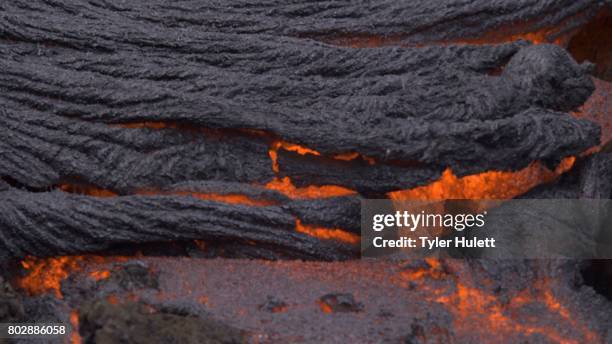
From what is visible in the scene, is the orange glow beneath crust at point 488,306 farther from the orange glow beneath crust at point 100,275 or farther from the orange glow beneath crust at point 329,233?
the orange glow beneath crust at point 100,275

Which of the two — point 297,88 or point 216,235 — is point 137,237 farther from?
point 297,88

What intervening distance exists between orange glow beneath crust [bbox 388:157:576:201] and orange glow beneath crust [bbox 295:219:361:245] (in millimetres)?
314

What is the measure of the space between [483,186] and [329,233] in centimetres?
90

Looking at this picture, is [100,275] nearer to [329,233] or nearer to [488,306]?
[329,233]

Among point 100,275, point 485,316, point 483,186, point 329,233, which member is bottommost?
point 485,316

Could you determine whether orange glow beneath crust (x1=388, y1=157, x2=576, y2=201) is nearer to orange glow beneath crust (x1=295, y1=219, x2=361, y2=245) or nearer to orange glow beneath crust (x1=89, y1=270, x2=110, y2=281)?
orange glow beneath crust (x1=295, y1=219, x2=361, y2=245)

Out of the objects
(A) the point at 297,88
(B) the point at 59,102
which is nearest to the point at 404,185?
(A) the point at 297,88

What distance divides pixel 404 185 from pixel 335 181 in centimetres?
38

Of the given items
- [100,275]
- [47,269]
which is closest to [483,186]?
[100,275]

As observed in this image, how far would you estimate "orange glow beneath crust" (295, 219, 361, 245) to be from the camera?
12.2ft

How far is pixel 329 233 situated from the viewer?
3.75 meters

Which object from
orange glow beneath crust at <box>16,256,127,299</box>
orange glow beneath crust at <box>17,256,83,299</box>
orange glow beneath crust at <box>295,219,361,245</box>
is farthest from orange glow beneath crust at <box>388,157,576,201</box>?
orange glow beneath crust at <box>17,256,83,299</box>

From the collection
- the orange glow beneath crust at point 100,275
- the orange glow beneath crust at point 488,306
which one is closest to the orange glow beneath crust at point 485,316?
the orange glow beneath crust at point 488,306

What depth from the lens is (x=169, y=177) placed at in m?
3.80
